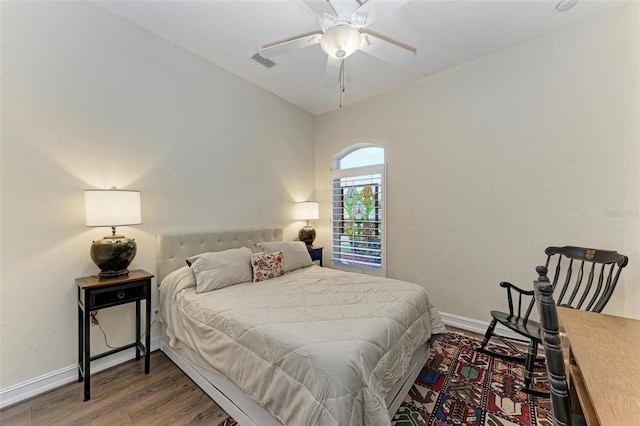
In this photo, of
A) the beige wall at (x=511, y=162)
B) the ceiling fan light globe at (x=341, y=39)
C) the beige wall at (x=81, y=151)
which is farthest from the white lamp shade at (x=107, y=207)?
the beige wall at (x=511, y=162)

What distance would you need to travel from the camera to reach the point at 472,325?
9.46ft

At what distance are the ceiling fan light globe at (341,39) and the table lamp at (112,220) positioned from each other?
191 centimetres

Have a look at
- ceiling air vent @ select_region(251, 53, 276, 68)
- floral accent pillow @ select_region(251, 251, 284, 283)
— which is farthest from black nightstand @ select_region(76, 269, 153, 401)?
ceiling air vent @ select_region(251, 53, 276, 68)

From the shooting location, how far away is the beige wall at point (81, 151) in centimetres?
183

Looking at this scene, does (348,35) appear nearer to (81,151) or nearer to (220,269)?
(220,269)

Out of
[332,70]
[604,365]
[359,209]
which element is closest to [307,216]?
[359,209]

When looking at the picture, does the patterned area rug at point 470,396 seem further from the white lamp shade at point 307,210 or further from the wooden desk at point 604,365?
the white lamp shade at point 307,210

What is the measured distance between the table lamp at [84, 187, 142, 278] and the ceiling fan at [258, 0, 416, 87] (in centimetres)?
161

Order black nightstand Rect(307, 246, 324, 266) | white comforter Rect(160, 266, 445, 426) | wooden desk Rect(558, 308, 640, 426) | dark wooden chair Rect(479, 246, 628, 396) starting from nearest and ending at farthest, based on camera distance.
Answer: wooden desk Rect(558, 308, 640, 426), white comforter Rect(160, 266, 445, 426), dark wooden chair Rect(479, 246, 628, 396), black nightstand Rect(307, 246, 324, 266)

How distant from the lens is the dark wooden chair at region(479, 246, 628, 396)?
1927 mm

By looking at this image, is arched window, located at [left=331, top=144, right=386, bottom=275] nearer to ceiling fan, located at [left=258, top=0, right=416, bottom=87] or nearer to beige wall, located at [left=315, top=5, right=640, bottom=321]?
beige wall, located at [left=315, top=5, right=640, bottom=321]

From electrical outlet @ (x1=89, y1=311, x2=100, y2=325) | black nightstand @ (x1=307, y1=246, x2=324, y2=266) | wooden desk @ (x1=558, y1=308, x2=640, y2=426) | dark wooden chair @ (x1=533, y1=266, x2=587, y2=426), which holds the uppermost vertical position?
dark wooden chair @ (x1=533, y1=266, x2=587, y2=426)

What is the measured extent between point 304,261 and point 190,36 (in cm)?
264

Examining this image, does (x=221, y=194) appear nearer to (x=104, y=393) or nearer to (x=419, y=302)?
(x=104, y=393)
